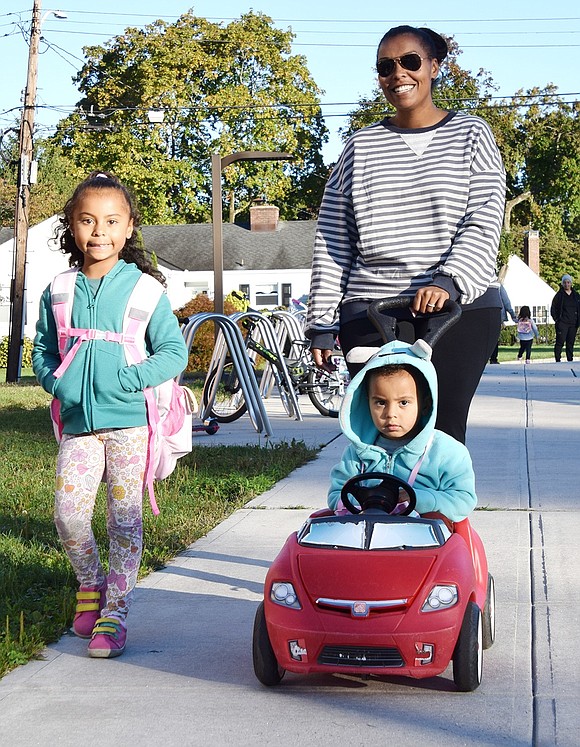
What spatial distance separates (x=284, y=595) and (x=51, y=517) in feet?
10.9

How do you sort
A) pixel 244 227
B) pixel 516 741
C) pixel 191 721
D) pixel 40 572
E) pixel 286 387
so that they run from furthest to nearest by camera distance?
pixel 244 227, pixel 286 387, pixel 40 572, pixel 191 721, pixel 516 741

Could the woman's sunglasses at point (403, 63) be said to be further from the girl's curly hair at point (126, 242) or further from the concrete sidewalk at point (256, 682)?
the concrete sidewalk at point (256, 682)

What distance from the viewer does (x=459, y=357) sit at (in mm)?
4281

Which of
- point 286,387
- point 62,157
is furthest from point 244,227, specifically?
point 286,387

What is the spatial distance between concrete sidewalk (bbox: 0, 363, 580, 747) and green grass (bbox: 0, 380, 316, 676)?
0.13 meters

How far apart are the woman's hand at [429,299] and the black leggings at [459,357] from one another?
0.73 feet

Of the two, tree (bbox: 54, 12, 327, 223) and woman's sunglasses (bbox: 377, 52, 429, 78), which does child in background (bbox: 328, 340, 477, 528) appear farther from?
tree (bbox: 54, 12, 327, 223)

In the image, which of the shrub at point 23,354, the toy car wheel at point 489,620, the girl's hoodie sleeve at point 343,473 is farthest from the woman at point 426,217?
the shrub at point 23,354

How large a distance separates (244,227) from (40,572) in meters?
50.0

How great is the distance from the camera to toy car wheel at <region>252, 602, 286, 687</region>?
3.77m

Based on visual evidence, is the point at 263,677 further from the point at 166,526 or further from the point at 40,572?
the point at 166,526

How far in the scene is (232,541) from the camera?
6.21 metres

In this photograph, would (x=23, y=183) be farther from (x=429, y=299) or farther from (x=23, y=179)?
(x=429, y=299)

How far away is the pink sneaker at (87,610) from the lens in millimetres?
4379
